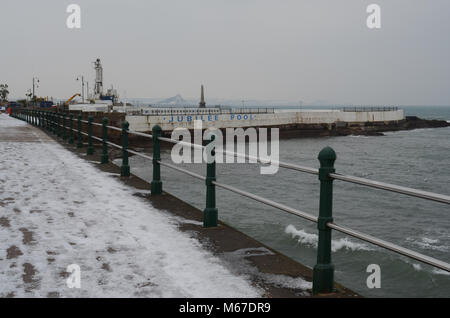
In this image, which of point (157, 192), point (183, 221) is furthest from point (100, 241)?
point (157, 192)

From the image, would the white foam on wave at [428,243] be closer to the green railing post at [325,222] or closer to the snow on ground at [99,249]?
the snow on ground at [99,249]

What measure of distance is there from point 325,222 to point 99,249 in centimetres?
266

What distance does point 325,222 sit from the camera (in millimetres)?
4152

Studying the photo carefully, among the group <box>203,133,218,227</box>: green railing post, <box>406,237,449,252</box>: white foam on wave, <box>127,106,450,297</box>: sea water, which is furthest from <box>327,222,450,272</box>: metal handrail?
<box>406,237,449,252</box>: white foam on wave

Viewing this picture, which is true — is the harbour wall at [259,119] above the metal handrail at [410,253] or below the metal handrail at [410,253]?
above

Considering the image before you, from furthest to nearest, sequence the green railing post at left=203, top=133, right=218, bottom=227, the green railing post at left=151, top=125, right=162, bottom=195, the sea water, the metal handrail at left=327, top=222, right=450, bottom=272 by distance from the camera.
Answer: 1. the sea water
2. the green railing post at left=151, top=125, right=162, bottom=195
3. the green railing post at left=203, top=133, right=218, bottom=227
4. the metal handrail at left=327, top=222, right=450, bottom=272

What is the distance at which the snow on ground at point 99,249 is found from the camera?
4.14 m

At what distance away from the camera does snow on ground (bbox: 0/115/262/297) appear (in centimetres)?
414

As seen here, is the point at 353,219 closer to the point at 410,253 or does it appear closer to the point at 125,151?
the point at 125,151

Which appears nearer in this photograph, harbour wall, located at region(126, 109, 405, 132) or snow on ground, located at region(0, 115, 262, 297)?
snow on ground, located at region(0, 115, 262, 297)

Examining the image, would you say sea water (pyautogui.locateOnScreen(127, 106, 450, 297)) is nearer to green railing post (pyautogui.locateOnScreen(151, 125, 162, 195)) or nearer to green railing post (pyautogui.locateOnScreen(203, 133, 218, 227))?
green railing post (pyautogui.locateOnScreen(151, 125, 162, 195))

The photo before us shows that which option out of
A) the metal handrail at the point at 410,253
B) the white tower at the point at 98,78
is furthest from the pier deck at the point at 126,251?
the white tower at the point at 98,78

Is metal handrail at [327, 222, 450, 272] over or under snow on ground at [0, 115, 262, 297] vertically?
over
